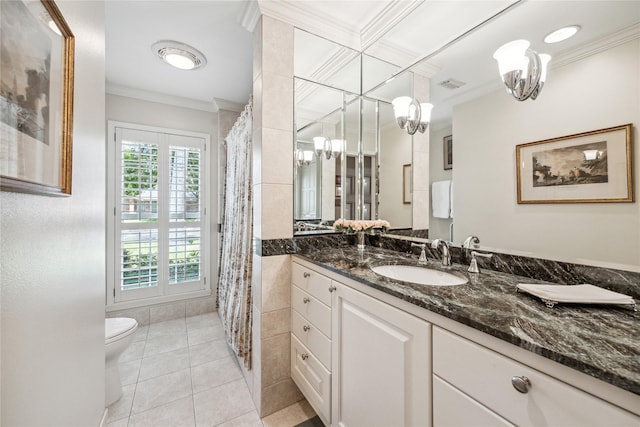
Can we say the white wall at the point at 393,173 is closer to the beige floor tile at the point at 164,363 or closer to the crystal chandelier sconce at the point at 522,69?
the crystal chandelier sconce at the point at 522,69

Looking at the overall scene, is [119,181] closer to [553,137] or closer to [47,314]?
[47,314]

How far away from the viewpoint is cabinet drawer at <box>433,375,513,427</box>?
0.62 metres

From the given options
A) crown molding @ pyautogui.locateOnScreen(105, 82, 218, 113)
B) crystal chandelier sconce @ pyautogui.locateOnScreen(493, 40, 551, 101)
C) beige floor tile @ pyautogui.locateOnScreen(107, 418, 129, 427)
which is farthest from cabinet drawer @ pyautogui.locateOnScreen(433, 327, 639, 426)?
crown molding @ pyautogui.locateOnScreen(105, 82, 218, 113)

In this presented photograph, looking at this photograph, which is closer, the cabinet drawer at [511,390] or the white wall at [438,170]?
the cabinet drawer at [511,390]

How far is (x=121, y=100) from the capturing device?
A: 8.62 feet

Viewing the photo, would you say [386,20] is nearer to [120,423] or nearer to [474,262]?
[474,262]

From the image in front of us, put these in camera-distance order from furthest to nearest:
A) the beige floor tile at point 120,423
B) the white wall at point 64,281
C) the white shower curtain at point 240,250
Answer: the white shower curtain at point 240,250
the beige floor tile at point 120,423
the white wall at point 64,281

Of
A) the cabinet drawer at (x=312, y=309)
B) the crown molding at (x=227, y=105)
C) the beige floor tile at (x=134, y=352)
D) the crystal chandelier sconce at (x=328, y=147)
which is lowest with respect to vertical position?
the beige floor tile at (x=134, y=352)

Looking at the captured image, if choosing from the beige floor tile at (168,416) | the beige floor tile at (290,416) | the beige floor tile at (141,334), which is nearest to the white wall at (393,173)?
the beige floor tile at (290,416)

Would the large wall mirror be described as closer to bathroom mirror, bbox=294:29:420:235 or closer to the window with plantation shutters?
bathroom mirror, bbox=294:29:420:235

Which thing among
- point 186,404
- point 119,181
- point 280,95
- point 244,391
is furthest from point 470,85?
point 119,181

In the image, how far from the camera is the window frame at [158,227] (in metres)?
2.53

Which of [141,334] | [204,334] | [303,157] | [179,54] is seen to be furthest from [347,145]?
[141,334]

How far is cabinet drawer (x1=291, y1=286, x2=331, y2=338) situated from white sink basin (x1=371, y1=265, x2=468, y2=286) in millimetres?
345
